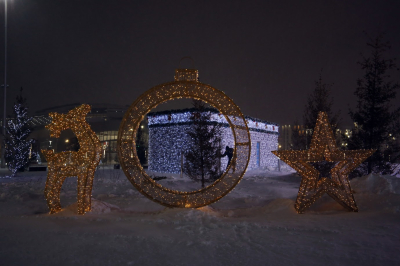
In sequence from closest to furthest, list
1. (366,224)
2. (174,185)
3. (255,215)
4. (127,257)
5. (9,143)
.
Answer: (127,257)
(366,224)
(255,215)
(174,185)
(9,143)

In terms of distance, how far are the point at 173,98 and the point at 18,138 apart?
15.8 metres

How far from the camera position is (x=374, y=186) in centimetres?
734

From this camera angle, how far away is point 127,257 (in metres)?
3.43

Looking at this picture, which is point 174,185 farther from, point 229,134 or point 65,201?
point 229,134

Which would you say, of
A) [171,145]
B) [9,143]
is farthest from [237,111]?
[9,143]

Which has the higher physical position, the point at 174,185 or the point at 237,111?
the point at 237,111

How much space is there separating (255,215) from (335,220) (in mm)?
1483

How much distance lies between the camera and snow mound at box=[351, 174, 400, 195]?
22.5 feet

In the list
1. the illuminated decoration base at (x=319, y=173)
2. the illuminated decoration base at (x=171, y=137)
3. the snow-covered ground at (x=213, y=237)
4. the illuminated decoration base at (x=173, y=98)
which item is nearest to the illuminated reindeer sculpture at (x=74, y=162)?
the snow-covered ground at (x=213, y=237)

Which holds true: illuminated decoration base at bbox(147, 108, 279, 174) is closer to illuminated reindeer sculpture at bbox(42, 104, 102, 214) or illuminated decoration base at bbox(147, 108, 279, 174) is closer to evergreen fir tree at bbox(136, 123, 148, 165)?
evergreen fir tree at bbox(136, 123, 148, 165)

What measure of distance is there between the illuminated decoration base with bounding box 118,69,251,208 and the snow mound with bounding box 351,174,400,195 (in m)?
3.12

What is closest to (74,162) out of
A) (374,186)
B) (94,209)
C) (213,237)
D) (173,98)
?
(94,209)

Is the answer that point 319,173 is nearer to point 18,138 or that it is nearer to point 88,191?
point 88,191

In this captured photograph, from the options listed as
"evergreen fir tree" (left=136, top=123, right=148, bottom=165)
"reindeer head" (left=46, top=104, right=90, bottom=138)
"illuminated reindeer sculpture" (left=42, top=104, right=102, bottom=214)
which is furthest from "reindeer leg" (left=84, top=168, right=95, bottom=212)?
"evergreen fir tree" (left=136, top=123, right=148, bottom=165)
